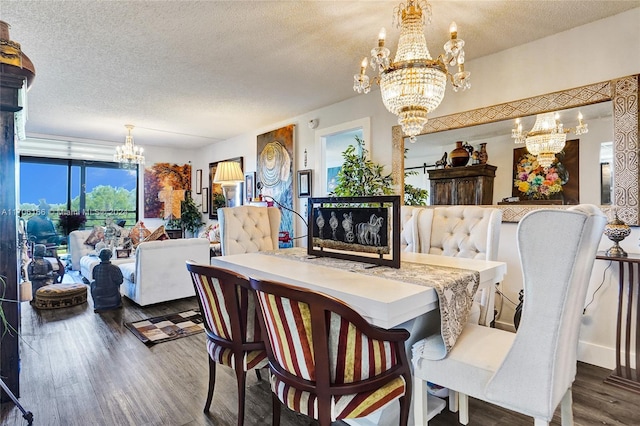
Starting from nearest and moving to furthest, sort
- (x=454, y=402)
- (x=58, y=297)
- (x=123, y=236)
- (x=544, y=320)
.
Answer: (x=544, y=320) < (x=454, y=402) < (x=58, y=297) < (x=123, y=236)

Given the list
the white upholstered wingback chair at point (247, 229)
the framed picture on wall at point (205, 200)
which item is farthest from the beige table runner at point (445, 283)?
the framed picture on wall at point (205, 200)

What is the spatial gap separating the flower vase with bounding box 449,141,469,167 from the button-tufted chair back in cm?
100

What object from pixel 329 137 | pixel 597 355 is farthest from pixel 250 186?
pixel 597 355

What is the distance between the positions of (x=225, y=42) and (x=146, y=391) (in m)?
2.78

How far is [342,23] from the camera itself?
8.69 ft

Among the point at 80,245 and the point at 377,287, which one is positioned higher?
the point at 377,287

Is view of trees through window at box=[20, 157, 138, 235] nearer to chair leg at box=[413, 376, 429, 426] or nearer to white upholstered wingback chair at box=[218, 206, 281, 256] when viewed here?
white upholstered wingback chair at box=[218, 206, 281, 256]

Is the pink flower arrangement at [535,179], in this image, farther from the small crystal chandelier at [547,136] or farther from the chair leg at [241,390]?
the chair leg at [241,390]

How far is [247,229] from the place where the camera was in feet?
9.41

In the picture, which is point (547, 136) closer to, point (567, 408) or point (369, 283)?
point (567, 408)

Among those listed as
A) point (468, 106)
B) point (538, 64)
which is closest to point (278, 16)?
point (468, 106)

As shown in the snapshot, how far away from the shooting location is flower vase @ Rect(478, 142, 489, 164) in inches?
128

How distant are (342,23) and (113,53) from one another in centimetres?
217

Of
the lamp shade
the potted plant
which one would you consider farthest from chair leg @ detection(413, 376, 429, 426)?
the potted plant
